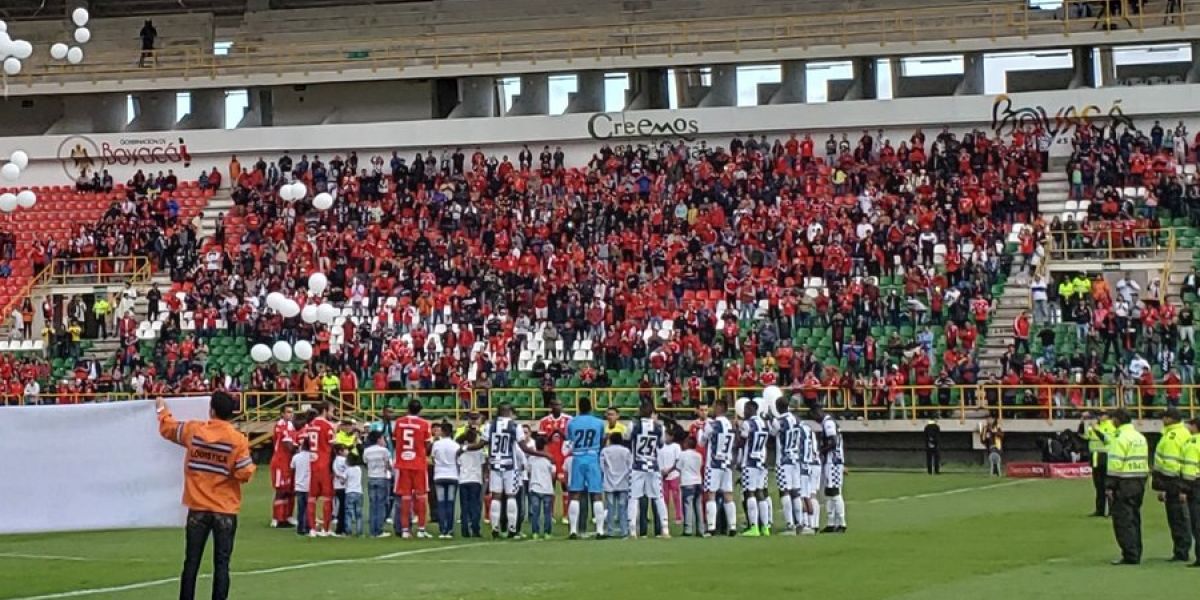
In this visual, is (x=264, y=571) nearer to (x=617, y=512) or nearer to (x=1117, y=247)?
(x=617, y=512)

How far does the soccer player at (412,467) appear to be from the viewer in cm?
2614

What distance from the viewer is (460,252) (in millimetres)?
52125

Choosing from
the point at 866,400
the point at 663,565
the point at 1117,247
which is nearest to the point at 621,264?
the point at 866,400

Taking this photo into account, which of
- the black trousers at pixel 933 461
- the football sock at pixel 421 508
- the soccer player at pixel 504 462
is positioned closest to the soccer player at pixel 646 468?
the soccer player at pixel 504 462

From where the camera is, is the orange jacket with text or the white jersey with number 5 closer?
the orange jacket with text

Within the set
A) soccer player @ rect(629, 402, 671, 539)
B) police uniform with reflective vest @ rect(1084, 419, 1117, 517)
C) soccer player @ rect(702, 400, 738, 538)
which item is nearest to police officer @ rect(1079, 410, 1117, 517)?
police uniform with reflective vest @ rect(1084, 419, 1117, 517)

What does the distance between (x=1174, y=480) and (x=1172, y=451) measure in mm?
360

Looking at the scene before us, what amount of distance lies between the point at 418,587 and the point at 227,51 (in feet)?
156

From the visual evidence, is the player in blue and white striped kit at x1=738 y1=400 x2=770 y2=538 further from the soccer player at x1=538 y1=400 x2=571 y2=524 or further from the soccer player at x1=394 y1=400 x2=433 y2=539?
the soccer player at x1=394 y1=400 x2=433 y2=539

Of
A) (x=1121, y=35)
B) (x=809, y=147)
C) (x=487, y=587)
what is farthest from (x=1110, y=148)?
(x=487, y=587)

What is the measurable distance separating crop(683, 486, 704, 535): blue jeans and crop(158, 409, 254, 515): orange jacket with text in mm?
11044

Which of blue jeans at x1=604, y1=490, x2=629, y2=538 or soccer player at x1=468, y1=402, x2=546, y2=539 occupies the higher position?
soccer player at x1=468, y1=402, x2=546, y2=539

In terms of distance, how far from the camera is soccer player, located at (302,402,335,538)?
26.7m

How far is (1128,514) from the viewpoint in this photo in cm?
2083
